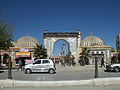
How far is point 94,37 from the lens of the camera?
85875 mm

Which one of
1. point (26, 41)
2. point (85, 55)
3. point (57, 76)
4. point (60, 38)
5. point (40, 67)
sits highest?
point (26, 41)

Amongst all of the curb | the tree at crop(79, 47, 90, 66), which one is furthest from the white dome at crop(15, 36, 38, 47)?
the curb

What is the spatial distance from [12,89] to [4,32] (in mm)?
24469

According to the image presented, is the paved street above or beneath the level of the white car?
beneath

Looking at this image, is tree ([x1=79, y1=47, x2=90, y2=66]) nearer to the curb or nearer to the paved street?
the paved street

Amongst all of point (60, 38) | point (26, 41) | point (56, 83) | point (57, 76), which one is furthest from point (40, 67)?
point (26, 41)

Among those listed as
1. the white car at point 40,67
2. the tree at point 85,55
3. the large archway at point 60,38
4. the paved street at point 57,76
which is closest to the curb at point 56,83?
the paved street at point 57,76

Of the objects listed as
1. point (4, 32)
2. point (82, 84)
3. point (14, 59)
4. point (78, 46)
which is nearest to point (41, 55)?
point (14, 59)

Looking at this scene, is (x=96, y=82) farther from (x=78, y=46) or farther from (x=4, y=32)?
(x=78, y=46)

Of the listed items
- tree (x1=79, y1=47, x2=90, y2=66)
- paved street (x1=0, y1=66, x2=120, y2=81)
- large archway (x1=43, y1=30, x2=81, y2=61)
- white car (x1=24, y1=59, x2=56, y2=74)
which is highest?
large archway (x1=43, y1=30, x2=81, y2=61)

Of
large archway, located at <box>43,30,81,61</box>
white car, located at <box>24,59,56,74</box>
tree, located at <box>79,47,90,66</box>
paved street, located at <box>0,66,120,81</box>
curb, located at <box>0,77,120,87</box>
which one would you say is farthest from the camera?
large archway, located at <box>43,30,81,61</box>

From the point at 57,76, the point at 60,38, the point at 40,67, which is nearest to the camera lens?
the point at 57,76

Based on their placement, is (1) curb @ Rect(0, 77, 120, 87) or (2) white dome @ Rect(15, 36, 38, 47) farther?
(2) white dome @ Rect(15, 36, 38, 47)

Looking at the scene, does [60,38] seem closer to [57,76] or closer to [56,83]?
[57,76]
